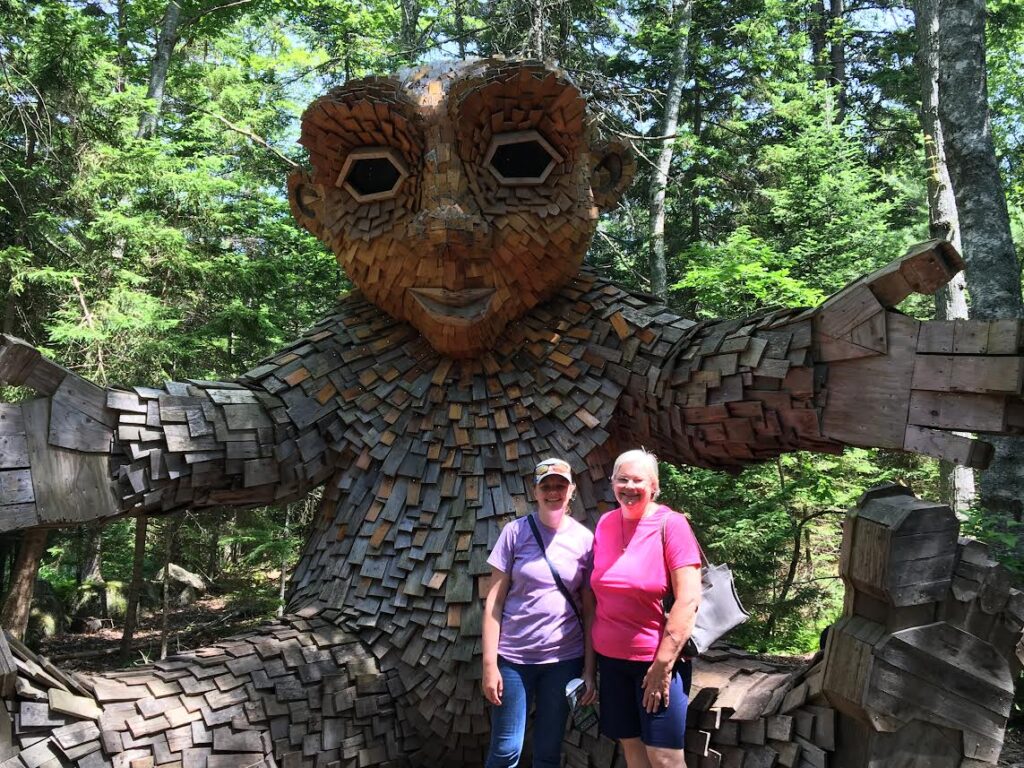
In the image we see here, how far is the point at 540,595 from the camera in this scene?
1.89m

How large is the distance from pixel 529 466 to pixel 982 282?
10.3 ft

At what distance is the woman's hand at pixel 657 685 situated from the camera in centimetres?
161

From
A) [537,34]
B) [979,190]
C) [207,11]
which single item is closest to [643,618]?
[979,190]

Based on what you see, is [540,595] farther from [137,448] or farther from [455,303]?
[137,448]

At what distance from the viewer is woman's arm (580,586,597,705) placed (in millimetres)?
1851

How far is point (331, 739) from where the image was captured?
7.38 feet

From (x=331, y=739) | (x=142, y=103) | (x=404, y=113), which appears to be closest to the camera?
(x=331, y=739)

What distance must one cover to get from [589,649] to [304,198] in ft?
6.91

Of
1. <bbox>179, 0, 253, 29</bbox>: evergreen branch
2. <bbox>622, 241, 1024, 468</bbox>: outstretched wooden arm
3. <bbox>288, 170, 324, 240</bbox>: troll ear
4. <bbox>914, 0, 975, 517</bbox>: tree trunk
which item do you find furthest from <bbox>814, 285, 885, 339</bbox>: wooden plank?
<bbox>179, 0, 253, 29</bbox>: evergreen branch

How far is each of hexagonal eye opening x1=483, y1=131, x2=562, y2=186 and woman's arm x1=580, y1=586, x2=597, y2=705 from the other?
4.75 feet

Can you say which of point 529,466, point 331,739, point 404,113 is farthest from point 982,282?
point 331,739

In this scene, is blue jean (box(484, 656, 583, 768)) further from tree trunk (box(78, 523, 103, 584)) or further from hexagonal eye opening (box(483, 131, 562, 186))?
tree trunk (box(78, 523, 103, 584))

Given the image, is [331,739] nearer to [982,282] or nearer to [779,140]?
[982,282]

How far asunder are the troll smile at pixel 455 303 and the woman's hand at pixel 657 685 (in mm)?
1351
